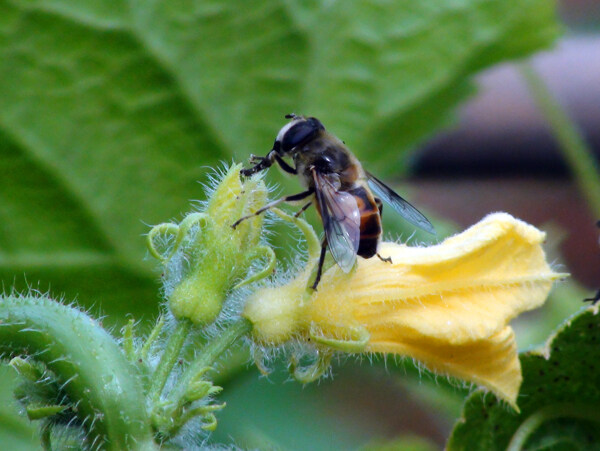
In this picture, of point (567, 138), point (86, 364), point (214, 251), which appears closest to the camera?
point (86, 364)

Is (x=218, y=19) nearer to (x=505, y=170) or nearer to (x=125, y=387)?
(x=125, y=387)

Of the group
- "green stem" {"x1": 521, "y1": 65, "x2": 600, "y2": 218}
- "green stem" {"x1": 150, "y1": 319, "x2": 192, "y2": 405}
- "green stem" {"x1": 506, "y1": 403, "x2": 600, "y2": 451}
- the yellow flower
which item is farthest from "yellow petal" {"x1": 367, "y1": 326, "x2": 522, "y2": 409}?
"green stem" {"x1": 521, "y1": 65, "x2": 600, "y2": 218}

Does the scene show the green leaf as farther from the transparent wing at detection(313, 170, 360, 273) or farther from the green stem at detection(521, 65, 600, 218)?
the green stem at detection(521, 65, 600, 218)

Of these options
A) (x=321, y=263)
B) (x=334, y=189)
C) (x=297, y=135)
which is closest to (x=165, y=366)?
(x=321, y=263)

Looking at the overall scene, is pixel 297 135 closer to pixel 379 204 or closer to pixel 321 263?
pixel 379 204

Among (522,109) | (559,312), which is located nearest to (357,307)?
(559,312)

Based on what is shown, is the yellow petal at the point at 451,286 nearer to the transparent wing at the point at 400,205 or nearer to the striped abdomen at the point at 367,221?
the striped abdomen at the point at 367,221
